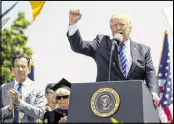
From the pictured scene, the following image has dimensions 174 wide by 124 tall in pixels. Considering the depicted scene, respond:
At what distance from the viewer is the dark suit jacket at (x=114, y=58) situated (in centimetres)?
521

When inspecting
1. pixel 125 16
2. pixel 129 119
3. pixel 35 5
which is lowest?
pixel 129 119

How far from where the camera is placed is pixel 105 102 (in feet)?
14.4

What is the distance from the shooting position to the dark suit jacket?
5.21 m

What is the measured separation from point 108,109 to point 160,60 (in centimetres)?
1191

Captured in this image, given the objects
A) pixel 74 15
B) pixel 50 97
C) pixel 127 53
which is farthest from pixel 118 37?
pixel 50 97

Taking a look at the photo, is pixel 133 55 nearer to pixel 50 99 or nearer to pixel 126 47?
pixel 126 47

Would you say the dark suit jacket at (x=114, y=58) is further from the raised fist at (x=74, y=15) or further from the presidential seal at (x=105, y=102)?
the presidential seal at (x=105, y=102)

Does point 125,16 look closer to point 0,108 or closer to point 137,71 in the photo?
point 137,71

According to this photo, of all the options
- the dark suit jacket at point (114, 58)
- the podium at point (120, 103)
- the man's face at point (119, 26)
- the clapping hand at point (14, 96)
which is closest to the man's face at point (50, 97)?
the clapping hand at point (14, 96)

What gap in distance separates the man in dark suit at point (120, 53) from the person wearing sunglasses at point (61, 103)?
76 cm

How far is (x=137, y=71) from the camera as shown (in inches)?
209

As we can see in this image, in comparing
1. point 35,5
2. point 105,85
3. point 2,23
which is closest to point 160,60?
point 35,5

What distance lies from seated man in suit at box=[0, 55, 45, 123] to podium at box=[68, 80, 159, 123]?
1.40 m

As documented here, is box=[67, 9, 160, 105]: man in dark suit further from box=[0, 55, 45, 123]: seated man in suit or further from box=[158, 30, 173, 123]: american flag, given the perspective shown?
box=[158, 30, 173, 123]: american flag
